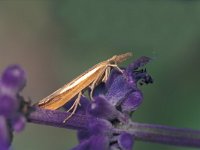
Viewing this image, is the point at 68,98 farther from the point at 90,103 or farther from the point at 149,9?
the point at 149,9

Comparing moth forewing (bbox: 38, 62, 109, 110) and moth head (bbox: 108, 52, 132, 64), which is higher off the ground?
moth head (bbox: 108, 52, 132, 64)

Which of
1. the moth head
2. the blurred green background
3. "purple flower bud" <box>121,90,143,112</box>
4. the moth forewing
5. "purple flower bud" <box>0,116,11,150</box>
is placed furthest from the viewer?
the blurred green background

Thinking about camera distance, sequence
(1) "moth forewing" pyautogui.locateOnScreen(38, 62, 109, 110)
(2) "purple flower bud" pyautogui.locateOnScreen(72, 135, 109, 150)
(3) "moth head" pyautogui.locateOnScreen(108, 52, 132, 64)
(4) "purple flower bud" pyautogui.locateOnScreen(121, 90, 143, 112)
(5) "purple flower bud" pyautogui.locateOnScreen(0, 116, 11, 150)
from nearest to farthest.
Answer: (5) "purple flower bud" pyautogui.locateOnScreen(0, 116, 11, 150), (2) "purple flower bud" pyautogui.locateOnScreen(72, 135, 109, 150), (1) "moth forewing" pyautogui.locateOnScreen(38, 62, 109, 110), (4) "purple flower bud" pyautogui.locateOnScreen(121, 90, 143, 112), (3) "moth head" pyautogui.locateOnScreen(108, 52, 132, 64)

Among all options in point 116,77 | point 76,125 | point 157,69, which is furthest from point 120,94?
point 157,69

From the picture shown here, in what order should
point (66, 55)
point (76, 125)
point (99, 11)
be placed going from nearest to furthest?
point (76, 125) → point (99, 11) → point (66, 55)

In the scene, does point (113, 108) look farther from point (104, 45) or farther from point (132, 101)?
point (104, 45)

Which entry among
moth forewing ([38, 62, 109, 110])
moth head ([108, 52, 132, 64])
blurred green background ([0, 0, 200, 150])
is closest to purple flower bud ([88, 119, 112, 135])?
moth forewing ([38, 62, 109, 110])

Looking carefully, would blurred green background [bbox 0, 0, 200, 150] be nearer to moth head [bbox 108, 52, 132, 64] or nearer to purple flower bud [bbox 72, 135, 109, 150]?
moth head [bbox 108, 52, 132, 64]

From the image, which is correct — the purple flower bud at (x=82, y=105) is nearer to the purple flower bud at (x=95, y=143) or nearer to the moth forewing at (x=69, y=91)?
the moth forewing at (x=69, y=91)
